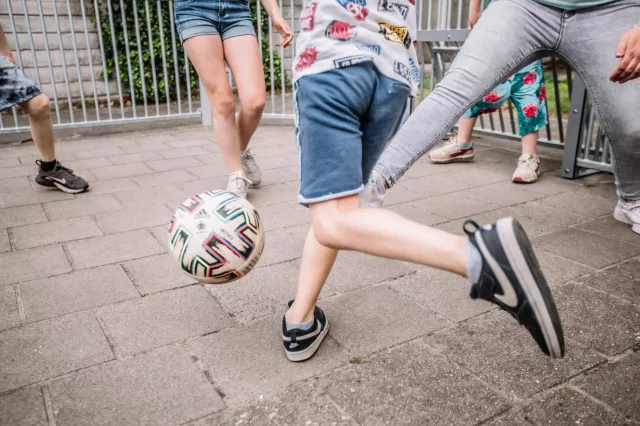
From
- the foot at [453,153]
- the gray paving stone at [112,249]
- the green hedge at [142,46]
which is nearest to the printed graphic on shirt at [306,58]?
the gray paving stone at [112,249]

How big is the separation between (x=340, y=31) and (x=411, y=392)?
1.19 meters

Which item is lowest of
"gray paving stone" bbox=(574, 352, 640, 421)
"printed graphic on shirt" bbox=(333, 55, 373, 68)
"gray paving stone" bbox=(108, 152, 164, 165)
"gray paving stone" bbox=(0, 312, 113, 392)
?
"gray paving stone" bbox=(108, 152, 164, 165)

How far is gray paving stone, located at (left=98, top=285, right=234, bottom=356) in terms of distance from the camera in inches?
87.0

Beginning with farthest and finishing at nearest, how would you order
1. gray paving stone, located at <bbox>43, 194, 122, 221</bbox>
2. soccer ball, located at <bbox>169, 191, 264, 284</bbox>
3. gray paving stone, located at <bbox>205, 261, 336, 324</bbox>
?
1. gray paving stone, located at <bbox>43, 194, 122, 221</bbox>
2. gray paving stone, located at <bbox>205, 261, 336, 324</bbox>
3. soccer ball, located at <bbox>169, 191, 264, 284</bbox>

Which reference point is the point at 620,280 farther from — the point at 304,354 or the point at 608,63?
the point at 304,354

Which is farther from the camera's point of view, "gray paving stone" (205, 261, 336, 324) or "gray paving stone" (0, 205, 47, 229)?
"gray paving stone" (0, 205, 47, 229)

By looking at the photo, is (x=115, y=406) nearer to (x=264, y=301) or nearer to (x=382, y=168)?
(x=264, y=301)

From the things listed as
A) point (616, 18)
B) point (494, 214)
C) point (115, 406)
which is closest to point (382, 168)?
point (115, 406)

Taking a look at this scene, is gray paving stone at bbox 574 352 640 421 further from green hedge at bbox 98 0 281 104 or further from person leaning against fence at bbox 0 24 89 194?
green hedge at bbox 98 0 281 104

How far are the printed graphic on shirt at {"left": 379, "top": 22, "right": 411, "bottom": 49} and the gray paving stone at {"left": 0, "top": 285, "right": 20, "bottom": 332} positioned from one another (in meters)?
1.86

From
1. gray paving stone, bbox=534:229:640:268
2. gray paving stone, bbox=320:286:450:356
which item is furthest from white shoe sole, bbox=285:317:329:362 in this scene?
gray paving stone, bbox=534:229:640:268

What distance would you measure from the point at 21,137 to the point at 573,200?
567 centimetres

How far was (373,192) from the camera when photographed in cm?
210

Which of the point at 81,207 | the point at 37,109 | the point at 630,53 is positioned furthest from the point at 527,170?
the point at 37,109
